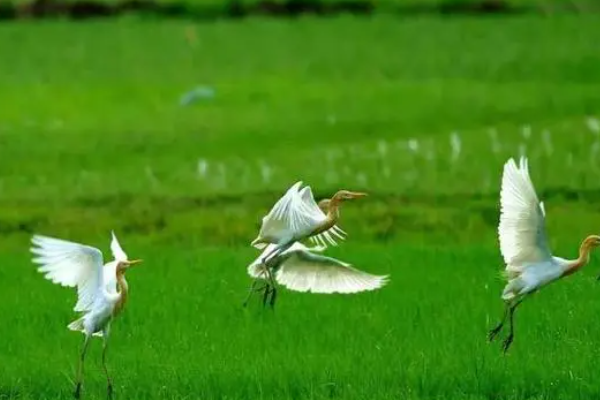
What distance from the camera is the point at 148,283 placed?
41.7 ft

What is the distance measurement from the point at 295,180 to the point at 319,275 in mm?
8002

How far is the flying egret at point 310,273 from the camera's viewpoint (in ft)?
36.3

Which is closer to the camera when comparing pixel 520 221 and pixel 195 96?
pixel 520 221

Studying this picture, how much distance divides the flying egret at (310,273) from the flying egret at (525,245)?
4.79 feet

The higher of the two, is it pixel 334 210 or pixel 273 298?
pixel 334 210

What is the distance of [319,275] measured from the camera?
37.1 feet

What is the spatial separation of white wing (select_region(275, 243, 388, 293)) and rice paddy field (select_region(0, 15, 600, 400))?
19 cm

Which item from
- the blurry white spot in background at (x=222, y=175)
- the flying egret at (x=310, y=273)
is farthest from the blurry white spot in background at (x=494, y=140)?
the flying egret at (x=310, y=273)

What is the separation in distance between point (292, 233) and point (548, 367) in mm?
2024

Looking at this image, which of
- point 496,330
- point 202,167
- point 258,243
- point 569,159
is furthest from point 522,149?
point 496,330

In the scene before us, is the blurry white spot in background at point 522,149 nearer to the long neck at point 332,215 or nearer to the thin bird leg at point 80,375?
the long neck at point 332,215

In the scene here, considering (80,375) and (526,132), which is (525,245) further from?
(526,132)

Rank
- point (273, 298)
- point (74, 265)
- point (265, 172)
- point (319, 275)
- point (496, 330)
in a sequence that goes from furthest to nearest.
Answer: point (265, 172), point (319, 275), point (273, 298), point (496, 330), point (74, 265)

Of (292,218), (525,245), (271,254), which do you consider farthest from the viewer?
(271,254)
